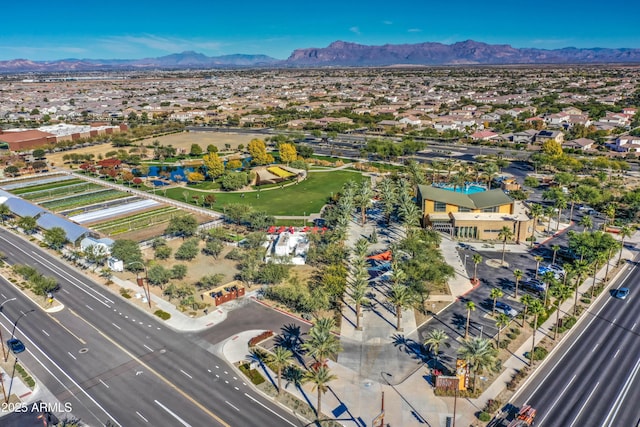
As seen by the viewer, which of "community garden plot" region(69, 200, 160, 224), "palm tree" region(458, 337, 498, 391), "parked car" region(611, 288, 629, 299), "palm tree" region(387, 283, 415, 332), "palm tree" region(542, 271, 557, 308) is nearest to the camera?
"palm tree" region(458, 337, 498, 391)

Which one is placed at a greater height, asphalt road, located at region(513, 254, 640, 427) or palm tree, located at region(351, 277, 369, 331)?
palm tree, located at region(351, 277, 369, 331)

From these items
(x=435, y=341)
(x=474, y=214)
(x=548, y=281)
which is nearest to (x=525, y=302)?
(x=548, y=281)

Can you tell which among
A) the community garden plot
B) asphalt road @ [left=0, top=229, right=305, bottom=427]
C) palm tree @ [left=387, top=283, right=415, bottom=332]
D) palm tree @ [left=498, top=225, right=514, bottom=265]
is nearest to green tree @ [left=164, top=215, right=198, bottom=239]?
asphalt road @ [left=0, top=229, right=305, bottom=427]

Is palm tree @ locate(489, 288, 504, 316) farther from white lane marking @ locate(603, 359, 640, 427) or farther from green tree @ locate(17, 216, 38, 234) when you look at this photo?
green tree @ locate(17, 216, 38, 234)

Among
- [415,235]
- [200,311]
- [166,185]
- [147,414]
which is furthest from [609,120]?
[147,414]

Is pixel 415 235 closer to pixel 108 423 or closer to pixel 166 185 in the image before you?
pixel 108 423

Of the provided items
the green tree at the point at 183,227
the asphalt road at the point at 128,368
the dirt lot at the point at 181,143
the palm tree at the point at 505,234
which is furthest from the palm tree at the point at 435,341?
the dirt lot at the point at 181,143

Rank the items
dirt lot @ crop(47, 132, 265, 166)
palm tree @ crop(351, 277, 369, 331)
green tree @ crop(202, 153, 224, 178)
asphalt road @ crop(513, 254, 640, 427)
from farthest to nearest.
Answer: dirt lot @ crop(47, 132, 265, 166) < green tree @ crop(202, 153, 224, 178) < palm tree @ crop(351, 277, 369, 331) < asphalt road @ crop(513, 254, 640, 427)

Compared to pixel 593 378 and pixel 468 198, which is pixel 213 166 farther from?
pixel 593 378
